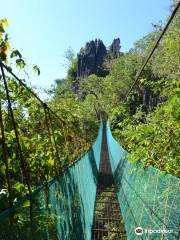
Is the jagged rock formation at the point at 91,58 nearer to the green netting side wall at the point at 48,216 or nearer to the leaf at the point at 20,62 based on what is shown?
the green netting side wall at the point at 48,216

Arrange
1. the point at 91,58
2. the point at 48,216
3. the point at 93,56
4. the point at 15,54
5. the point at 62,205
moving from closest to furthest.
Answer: the point at 48,216
the point at 15,54
the point at 62,205
the point at 91,58
the point at 93,56

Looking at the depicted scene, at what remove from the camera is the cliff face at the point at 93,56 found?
135 ft

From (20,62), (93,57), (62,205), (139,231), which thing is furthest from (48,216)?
(93,57)

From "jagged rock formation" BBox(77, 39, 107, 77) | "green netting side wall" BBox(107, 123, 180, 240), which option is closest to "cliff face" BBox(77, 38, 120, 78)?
"jagged rock formation" BBox(77, 39, 107, 77)

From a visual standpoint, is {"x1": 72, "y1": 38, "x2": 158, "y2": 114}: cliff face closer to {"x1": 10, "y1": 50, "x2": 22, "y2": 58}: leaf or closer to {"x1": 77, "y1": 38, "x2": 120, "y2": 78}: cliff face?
{"x1": 77, "y1": 38, "x2": 120, "y2": 78}: cliff face

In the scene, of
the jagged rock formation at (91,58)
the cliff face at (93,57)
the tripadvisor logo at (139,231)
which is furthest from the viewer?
the jagged rock formation at (91,58)

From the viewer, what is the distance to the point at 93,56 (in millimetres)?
43094

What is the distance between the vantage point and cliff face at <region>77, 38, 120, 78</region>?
4100 cm

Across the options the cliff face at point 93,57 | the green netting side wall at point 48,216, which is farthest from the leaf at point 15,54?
the cliff face at point 93,57

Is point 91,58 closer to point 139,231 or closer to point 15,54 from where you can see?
point 139,231

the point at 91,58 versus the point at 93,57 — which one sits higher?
the point at 93,57

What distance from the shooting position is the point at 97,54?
143 ft

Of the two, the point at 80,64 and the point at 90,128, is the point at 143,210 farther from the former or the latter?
the point at 80,64

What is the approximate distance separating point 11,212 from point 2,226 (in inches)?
2.2
